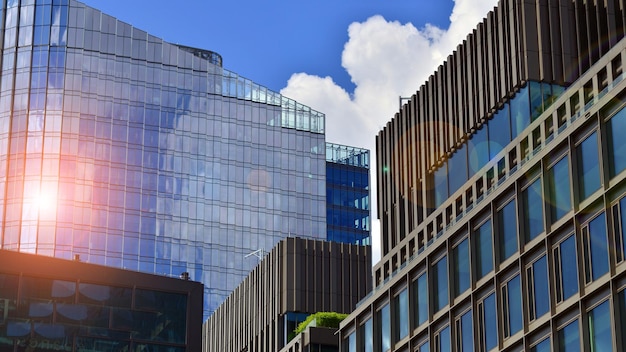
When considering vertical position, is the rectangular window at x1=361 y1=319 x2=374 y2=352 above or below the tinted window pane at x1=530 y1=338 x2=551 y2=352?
above

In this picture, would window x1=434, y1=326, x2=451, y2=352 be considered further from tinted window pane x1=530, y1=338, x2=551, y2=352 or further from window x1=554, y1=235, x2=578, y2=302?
window x1=554, y1=235, x2=578, y2=302

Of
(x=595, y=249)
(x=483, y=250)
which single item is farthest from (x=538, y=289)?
(x=483, y=250)

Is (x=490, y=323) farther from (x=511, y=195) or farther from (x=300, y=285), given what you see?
(x=300, y=285)

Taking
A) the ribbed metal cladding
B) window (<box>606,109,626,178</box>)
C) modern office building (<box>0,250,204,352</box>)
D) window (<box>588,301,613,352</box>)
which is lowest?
window (<box>588,301,613,352</box>)

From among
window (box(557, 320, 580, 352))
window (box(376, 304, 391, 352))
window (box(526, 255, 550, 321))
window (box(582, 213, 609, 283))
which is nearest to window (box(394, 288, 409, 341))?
window (box(376, 304, 391, 352))

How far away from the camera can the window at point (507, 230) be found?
61.1 metres

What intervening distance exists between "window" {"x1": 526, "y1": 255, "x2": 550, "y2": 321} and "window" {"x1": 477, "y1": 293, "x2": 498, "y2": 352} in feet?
12.4

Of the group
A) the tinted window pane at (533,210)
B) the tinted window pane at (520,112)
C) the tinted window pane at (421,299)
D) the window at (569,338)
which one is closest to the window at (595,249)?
the window at (569,338)

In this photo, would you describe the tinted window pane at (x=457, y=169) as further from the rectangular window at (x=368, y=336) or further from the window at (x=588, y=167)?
the window at (x=588, y=167)

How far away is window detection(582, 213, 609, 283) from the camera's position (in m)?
52.4

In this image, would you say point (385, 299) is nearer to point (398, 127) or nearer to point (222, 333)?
point (398, 127)

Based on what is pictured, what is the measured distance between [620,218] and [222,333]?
240 feet

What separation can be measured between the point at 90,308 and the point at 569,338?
26581 mm

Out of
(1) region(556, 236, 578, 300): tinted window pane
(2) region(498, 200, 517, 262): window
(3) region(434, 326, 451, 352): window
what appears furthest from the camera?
(3) region(434, 326, 451, 352): window
